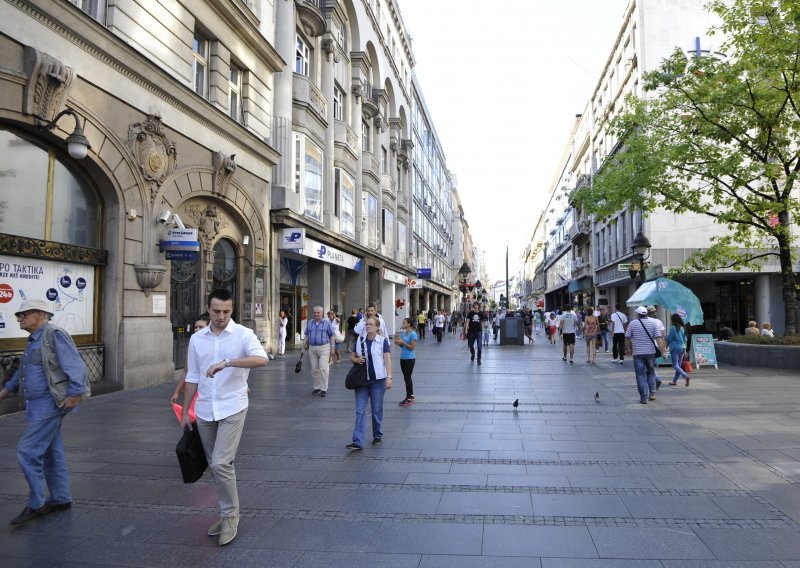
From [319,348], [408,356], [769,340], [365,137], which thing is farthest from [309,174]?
[769,340]

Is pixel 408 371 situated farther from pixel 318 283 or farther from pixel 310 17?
pixel 310 17

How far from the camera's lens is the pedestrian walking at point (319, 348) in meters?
11.2

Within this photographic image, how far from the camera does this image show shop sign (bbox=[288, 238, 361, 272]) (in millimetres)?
20953

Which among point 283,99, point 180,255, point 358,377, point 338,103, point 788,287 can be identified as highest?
point 338,103

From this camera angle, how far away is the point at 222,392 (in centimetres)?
422

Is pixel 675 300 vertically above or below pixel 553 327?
above

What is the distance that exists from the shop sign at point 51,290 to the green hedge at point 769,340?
16.2 metres

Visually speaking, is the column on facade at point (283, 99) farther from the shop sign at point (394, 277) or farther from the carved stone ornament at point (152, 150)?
the shop sign at point (394, 277)

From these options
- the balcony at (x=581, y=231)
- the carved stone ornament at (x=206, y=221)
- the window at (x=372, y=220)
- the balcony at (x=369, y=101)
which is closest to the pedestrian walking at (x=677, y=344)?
the carved stone ornament at (x=206, y=221)

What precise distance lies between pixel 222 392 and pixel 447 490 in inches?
88.2

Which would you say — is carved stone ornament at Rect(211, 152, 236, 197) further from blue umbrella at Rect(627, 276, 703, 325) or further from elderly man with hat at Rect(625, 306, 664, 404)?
blue umbrella at Rect(627, 276, 703, 325)

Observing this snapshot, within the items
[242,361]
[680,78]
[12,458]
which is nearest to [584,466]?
[242,361]

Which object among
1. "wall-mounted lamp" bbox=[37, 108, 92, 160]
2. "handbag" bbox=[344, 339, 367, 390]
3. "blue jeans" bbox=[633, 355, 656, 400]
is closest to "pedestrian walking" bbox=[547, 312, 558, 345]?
"blue jeans" bbox=[633, 355, 656, 400]

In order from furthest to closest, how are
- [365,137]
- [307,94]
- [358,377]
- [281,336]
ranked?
[365,137], [307,94], [281,336], [358,377]
